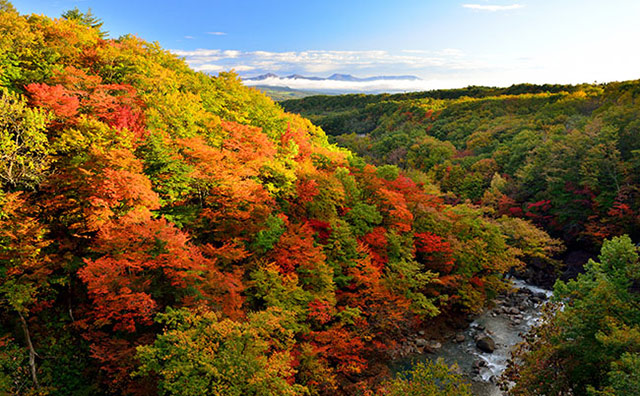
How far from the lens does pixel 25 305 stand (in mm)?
13219

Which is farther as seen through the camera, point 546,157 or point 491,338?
point 546,157

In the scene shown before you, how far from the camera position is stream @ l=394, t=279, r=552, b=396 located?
64.8ft

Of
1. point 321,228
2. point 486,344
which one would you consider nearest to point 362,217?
point 321,228

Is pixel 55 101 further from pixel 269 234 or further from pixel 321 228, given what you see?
pixel 321 228

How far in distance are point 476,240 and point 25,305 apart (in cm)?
2702

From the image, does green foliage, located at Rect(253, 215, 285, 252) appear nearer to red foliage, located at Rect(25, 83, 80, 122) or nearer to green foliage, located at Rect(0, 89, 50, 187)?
green foliage, located at Rect(0, 89, 50, 187)

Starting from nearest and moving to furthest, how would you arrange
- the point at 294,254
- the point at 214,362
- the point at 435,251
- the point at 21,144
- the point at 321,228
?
the point at 214,362 < the point at 21,144 < the point at 294,254 < the point at 321,228 < the point at 435,251

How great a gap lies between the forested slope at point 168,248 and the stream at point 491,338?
294 centimetres

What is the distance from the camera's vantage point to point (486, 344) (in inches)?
869

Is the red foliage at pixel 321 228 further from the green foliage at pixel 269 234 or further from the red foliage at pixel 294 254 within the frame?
the green foliage at pixel 269 234

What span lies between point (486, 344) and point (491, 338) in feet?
4.77

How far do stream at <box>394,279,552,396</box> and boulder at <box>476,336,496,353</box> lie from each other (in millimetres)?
193

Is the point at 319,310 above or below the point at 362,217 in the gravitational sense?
below

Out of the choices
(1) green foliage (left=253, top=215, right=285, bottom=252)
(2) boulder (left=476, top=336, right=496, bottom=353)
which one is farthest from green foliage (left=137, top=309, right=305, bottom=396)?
(2) boulder (left=476, top=336, right=496, bottom=353)
